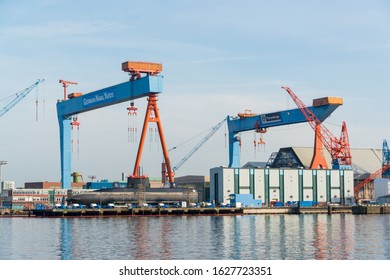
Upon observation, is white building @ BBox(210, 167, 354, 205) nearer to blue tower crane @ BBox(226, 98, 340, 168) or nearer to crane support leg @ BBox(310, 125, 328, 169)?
crane support leg @ BBox(310, 125, 328, 169)

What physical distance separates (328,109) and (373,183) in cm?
3977

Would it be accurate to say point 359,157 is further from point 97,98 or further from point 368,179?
point 97,98

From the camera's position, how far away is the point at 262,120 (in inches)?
5231

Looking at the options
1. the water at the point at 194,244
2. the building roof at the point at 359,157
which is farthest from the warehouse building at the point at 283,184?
the water at the point at 194,244

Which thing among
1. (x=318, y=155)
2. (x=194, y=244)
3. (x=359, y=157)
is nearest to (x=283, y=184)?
(x=318, y=155)

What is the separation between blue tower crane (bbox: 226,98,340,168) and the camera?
401 feet

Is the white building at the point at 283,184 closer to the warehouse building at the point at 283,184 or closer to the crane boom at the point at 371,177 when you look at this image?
the warehouse building at the point at 283,184

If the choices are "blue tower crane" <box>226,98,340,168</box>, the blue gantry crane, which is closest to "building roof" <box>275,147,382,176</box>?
"blue tower crane" <box>226,98,340,168</box>
